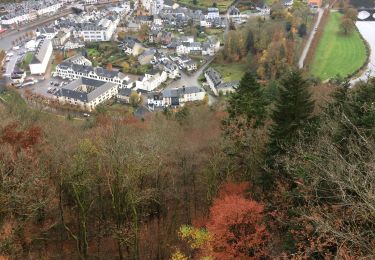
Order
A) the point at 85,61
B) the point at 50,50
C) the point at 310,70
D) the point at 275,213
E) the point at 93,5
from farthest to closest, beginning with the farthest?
the point at 93,5 < the point at 50,50 < the point at 85,61 < the point at 310,70 < the point at 275,213

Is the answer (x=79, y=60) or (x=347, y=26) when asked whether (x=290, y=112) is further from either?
(x=347, y=26)

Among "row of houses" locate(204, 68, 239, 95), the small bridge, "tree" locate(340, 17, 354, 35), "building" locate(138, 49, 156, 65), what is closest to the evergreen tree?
"row of houses" locate(204, 68, 239, 95)

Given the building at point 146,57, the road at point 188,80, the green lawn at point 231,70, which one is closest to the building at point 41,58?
the building at point 146,57

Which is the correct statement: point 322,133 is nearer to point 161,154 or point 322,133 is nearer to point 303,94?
point 303,94

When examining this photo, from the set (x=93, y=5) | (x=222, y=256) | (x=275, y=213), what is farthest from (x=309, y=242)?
(x=93, y=5)

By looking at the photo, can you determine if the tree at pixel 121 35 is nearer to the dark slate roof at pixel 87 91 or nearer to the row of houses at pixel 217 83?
the dark slate roof at pixel 87 91

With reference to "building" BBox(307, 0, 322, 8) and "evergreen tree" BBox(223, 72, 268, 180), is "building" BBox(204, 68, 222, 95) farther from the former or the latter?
"building" BBox(307, 0, 322, 8)
